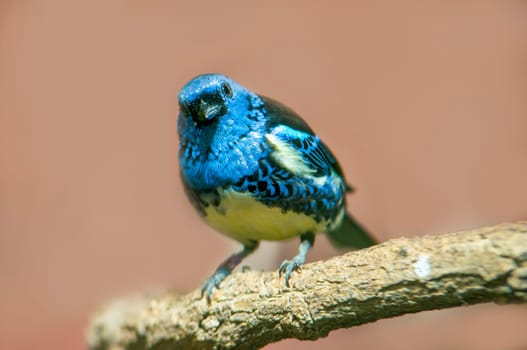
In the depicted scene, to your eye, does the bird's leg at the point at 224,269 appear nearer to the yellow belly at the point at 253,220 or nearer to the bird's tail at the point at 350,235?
the yellow belly at the point at 253,220

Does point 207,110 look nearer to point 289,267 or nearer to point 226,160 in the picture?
point 226,160

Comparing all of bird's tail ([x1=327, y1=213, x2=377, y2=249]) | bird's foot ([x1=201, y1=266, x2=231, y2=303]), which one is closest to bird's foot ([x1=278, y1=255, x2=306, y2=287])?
bird's foot ([x1=201, y1=266, x2=231, y2=303])

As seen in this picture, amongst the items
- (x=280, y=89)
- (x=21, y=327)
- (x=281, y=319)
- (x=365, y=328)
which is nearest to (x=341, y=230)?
(x=281, y=319)

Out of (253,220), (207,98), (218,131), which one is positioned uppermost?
(207,98)

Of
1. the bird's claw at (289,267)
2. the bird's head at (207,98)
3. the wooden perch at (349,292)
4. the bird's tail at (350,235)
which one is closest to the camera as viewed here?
the wooden perch at (349,292)

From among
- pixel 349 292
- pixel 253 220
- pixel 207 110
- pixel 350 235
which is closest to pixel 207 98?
pixel 207 110

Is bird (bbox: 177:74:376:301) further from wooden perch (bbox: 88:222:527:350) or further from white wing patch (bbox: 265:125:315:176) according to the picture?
wooden perch (bbox: 88:222:527:350)

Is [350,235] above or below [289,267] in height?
below

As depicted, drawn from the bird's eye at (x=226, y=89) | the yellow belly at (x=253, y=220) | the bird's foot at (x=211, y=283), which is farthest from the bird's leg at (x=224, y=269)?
the bird's eye at (x=226, y=89)
